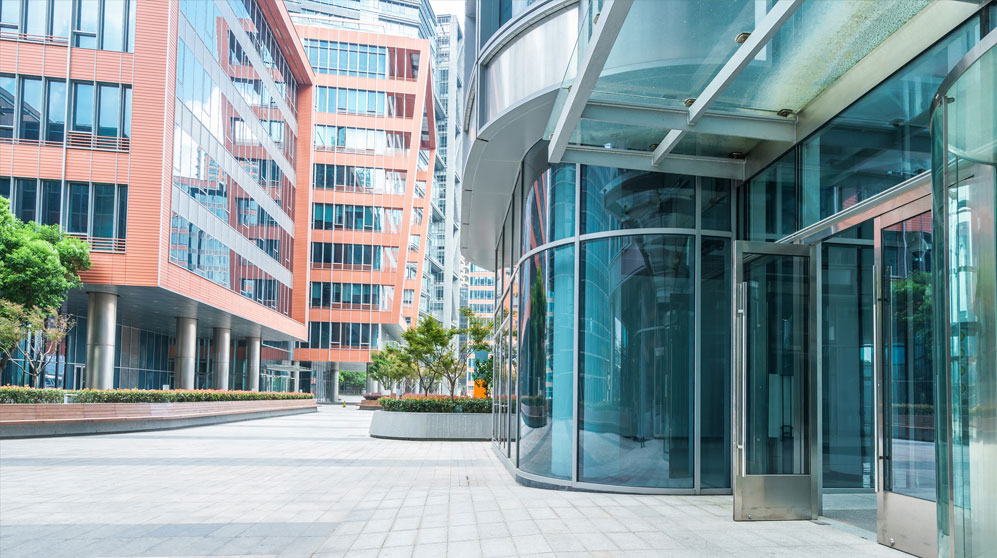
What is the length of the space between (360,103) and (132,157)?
37.9 meters

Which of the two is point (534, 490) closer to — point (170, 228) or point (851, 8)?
point (851, 8)

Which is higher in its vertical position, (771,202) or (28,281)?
(28,281)

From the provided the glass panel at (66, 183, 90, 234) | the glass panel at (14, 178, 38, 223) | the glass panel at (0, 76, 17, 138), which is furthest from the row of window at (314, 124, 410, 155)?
the glass panel at (14, 178, 38, 223)

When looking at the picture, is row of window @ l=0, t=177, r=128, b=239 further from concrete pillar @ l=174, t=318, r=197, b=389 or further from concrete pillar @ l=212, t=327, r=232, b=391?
concrete pillar @ l=212, t=327, r=232, b=391

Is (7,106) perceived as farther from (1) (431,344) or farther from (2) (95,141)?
(1) (431,344)

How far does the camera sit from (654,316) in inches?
396

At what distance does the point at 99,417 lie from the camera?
78.0 ft

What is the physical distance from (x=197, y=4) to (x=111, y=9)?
4333 mm

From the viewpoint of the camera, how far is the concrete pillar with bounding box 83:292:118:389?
2916 cm

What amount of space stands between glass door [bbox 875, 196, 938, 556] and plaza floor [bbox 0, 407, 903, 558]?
1.46 ft

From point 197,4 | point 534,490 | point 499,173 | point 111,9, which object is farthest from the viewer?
point 197,4

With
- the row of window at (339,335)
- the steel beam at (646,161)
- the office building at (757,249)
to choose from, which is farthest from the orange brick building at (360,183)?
the steel beam at (646,161)

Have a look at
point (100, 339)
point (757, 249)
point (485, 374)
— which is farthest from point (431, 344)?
point (757, 249)

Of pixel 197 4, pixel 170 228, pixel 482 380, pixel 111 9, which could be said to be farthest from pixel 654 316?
pixel 197 4
